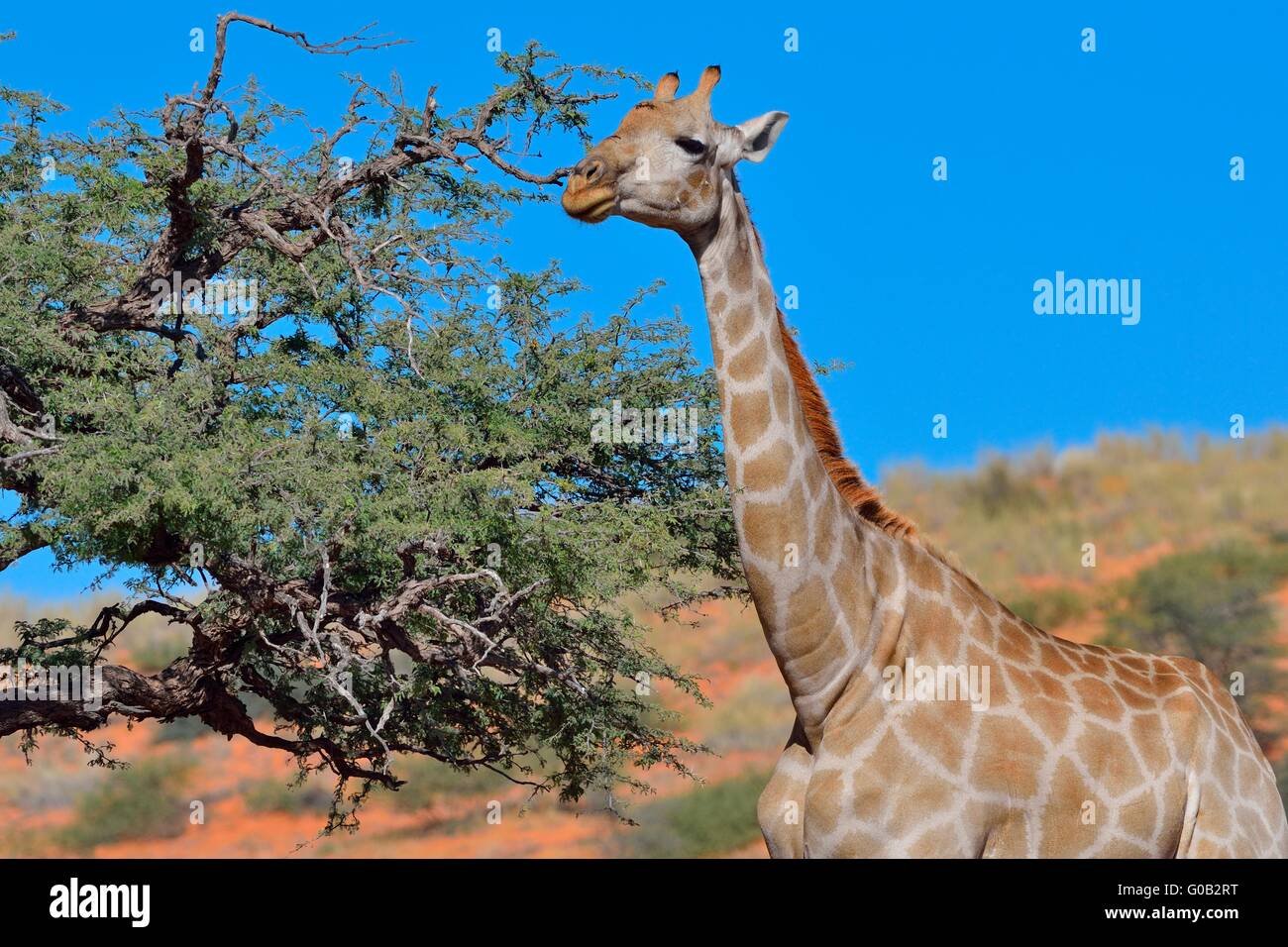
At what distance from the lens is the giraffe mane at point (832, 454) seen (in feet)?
24.8

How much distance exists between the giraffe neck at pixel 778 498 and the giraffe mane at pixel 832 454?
0.77 feet

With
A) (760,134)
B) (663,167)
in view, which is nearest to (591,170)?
(663,167)

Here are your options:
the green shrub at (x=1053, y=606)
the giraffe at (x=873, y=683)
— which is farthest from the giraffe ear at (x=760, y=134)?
the green shrub at (x=1053, y=606)

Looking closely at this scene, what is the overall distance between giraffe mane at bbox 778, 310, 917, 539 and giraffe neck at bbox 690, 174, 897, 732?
0.24 metres

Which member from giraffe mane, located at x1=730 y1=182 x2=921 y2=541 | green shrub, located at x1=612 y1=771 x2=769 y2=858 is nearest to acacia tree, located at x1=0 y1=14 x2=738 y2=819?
giraffe mane, located at x1=730 y1=182 x2=921 y2=541

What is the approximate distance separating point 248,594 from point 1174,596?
69.0 ft

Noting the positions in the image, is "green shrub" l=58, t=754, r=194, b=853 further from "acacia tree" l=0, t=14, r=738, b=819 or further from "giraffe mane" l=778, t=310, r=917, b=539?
"giraffe mane" l=778, t=310, r=917, b=539

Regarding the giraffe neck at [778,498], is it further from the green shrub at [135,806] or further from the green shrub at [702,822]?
the green shrub at [135,806]

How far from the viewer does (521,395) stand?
1326 cm

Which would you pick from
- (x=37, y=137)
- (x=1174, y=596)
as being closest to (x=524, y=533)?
(x=37, y=137)

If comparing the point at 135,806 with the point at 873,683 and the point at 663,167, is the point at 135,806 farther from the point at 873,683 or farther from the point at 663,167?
the point at 663,167

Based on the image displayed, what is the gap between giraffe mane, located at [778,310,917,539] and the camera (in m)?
7.57

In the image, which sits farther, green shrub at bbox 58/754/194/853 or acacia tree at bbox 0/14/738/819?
green shrub at bbox 58/754/194/853

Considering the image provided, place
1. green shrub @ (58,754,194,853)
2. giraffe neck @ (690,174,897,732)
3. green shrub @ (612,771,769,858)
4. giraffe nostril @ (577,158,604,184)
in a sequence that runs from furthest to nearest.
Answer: green shrub @ (58,754,194,853) → green shrub @ (612,771,769,858) → giraffe neck @ (690,174,897,732) → giraffe nostril @ (577,158,604,184)
